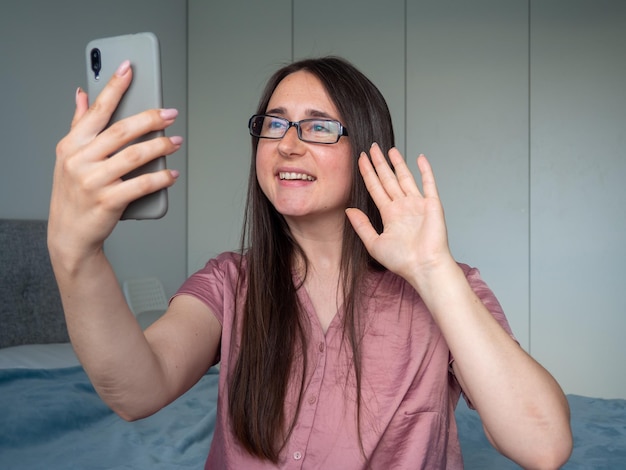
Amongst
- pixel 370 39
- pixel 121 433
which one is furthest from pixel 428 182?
pixel 370 39

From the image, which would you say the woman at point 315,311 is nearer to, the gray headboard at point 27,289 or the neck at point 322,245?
the neck at point 322,245

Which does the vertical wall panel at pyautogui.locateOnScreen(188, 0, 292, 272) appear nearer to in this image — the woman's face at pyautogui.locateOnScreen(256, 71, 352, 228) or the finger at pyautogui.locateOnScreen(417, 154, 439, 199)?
the woman's face at pyautogui.locateOnScreen(256, 71, 352, 228)

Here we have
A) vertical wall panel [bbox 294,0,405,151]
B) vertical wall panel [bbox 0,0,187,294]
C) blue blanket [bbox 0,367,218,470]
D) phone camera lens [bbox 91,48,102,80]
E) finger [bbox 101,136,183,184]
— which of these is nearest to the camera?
finger [bbox 101,136,183,184]

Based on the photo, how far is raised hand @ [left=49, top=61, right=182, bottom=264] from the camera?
67 centimetres

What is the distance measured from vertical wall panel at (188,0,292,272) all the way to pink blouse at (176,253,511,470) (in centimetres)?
284

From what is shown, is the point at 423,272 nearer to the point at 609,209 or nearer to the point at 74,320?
the point at 74,320

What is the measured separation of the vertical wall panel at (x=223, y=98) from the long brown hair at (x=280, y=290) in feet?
8.73

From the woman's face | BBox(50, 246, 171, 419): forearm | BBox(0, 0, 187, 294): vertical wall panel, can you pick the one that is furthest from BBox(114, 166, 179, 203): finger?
BBox(0, 0, 187, 294): vertical wall panel

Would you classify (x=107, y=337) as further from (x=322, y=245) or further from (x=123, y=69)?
(x=322, y=245)

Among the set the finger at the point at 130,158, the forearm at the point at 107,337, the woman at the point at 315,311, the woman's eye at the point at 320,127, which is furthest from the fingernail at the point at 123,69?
the woman's eye at the point at 320,127

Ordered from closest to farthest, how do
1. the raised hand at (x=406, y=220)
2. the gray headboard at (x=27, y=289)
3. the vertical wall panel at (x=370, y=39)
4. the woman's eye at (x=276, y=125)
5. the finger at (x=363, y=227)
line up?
the raised hand at (x=406, y=220)
the finger at (x=363, y=227)
the woman's eye at (x=276, y=125)
the gray headboard at (x=27, y=289)
the vertical wall panel at (x=370, y=39)

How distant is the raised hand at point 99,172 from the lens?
67 centimetres

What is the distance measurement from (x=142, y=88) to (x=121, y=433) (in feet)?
3.74

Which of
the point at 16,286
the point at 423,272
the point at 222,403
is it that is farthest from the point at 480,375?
the point at 16,286
